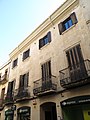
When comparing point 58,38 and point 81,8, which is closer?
point 81,8

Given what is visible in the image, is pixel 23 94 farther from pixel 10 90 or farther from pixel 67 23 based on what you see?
pixel 67 23

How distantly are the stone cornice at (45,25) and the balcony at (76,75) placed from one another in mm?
5814

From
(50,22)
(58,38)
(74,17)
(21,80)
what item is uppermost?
(50,22)

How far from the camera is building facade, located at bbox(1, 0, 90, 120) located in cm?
829

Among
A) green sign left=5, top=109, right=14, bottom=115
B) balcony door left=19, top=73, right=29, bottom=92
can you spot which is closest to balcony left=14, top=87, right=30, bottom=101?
balcony door left=19, top=73, right=29, bottom=92

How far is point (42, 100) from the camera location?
10.3 m

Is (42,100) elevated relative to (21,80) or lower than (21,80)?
lower

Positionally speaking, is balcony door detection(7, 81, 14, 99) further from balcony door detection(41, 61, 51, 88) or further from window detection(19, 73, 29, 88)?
balcony door detection(41, 61, 51, 88)

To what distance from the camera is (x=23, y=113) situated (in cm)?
1223

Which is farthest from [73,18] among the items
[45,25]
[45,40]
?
[45,40]

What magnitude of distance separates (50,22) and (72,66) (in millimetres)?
5975

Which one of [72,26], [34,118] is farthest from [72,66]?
[34,118]

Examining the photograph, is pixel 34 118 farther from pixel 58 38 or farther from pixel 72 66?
pixel 58 38

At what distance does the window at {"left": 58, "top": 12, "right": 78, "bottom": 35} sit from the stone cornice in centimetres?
107
